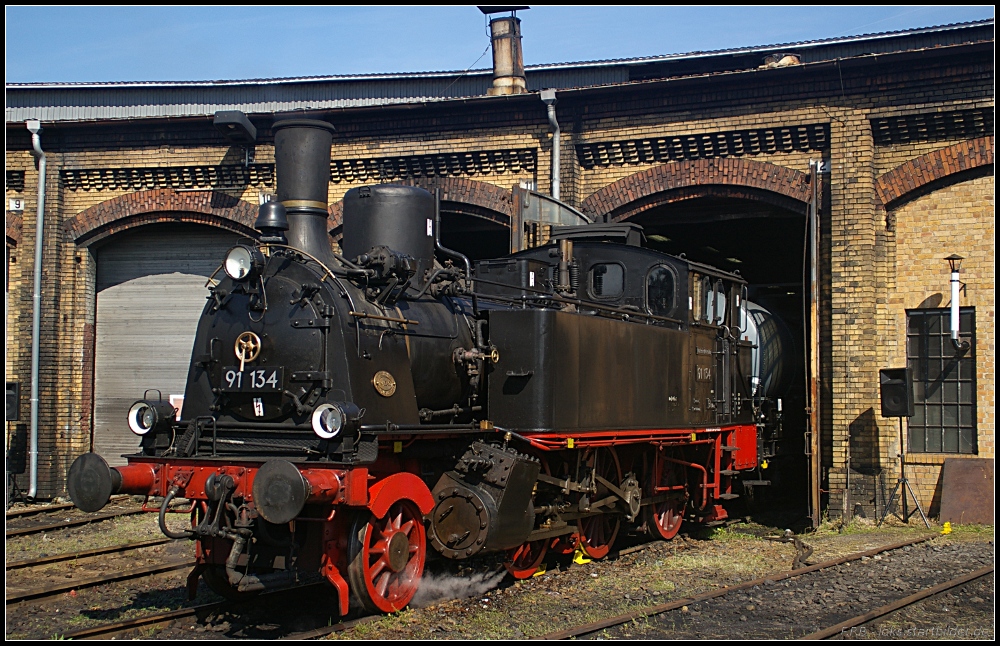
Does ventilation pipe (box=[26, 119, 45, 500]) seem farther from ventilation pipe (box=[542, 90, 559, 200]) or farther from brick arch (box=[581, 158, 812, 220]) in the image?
brick arch (box=[581, 158, 812, 220])

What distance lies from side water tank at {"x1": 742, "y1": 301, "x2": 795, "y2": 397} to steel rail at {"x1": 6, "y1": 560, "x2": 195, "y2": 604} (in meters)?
7.02

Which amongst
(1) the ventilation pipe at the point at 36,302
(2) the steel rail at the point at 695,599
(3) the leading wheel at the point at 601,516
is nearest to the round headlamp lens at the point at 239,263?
(2) the steel rail at the point at 695,599

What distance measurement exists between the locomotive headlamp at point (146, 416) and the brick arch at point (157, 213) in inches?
301

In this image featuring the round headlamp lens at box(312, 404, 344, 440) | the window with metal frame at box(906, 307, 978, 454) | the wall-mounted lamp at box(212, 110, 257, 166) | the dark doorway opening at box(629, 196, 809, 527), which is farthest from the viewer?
the wall-mounted lamp at box(212, 110, 257, 166)

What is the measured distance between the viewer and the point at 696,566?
8.67 metres

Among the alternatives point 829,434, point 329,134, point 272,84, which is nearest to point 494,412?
point 329,134

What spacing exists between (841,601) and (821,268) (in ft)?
19.3

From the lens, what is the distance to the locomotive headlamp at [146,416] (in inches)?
271

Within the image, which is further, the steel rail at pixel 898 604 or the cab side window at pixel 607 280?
the cab side window at pixel 607 280

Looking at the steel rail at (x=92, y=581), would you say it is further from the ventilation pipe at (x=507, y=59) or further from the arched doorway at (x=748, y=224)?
the ventilation pipe at (x=507, y=59)

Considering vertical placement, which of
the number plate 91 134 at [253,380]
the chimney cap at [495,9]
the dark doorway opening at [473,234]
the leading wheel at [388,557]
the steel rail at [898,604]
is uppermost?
the chimney cap at [495,9]

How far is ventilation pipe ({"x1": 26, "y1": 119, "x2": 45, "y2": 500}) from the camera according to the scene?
13.9 metres

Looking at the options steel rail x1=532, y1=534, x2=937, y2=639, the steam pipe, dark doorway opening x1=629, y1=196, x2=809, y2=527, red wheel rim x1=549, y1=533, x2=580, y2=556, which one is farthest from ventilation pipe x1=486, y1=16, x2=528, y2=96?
steel rail x1=532, y1=534, x2=937, y2=639

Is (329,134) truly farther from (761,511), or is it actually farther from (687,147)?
(761,511)
